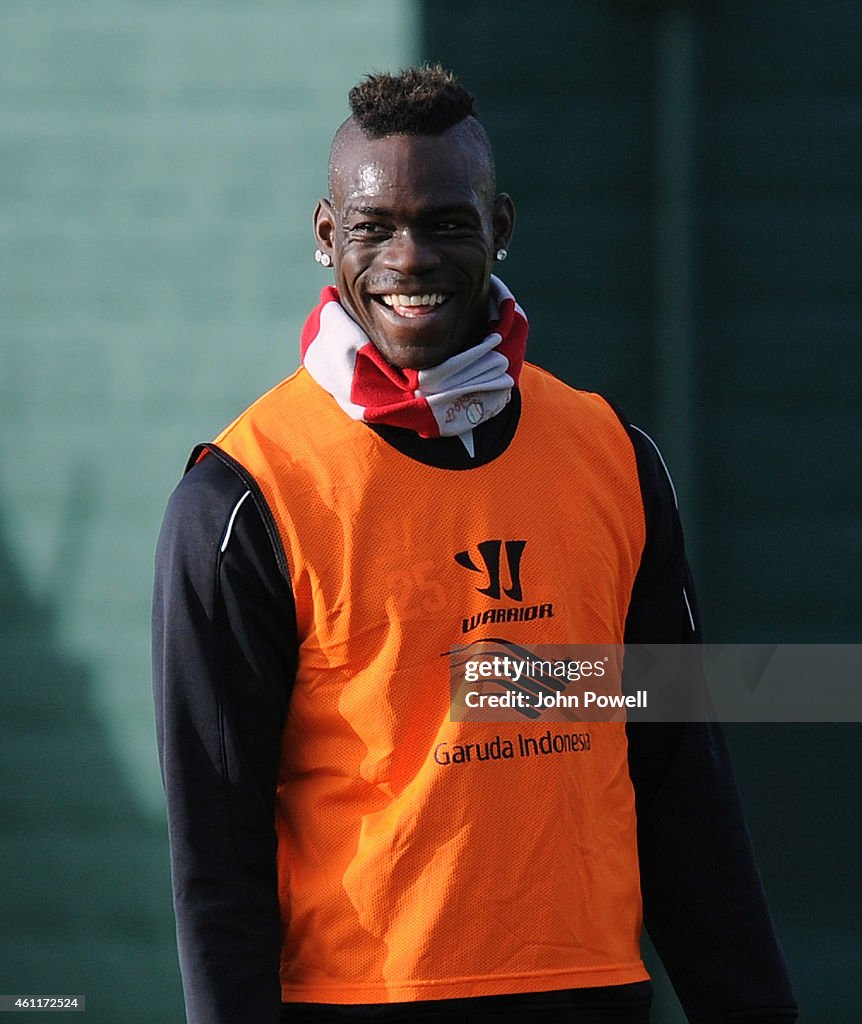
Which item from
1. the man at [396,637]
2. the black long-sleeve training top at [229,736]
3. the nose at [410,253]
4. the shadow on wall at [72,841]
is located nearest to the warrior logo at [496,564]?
the man at [396,637]

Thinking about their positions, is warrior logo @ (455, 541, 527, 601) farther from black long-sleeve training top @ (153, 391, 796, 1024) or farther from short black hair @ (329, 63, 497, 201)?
short black hair @ (329, 63, 497, 201)

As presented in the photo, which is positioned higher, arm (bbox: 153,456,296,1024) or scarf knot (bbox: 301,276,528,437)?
scarf knot (bbox: 301,276,528,437)

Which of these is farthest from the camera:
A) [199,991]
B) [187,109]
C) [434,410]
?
[187,109]

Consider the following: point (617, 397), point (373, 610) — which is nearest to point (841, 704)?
point (617, 397)

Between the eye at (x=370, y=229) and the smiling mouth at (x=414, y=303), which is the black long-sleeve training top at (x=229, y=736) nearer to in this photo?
the smiling mouth at (x=414, y=303)

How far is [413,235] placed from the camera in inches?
91.4

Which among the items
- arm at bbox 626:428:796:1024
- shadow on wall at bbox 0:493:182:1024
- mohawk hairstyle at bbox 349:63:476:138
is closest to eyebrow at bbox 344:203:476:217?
mohawk hairstyle at bbox 349:63:476:138

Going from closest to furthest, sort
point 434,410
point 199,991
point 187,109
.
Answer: point 199,991
point 434,410
point 187,109

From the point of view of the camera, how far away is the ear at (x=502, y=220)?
2.44 m

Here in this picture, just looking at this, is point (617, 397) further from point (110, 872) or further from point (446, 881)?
point (446, 881)

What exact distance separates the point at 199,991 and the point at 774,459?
218cm

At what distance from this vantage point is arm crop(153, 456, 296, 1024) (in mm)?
2170

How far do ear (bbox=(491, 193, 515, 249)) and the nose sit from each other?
15 centimetres

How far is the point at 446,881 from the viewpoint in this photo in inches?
86.6
